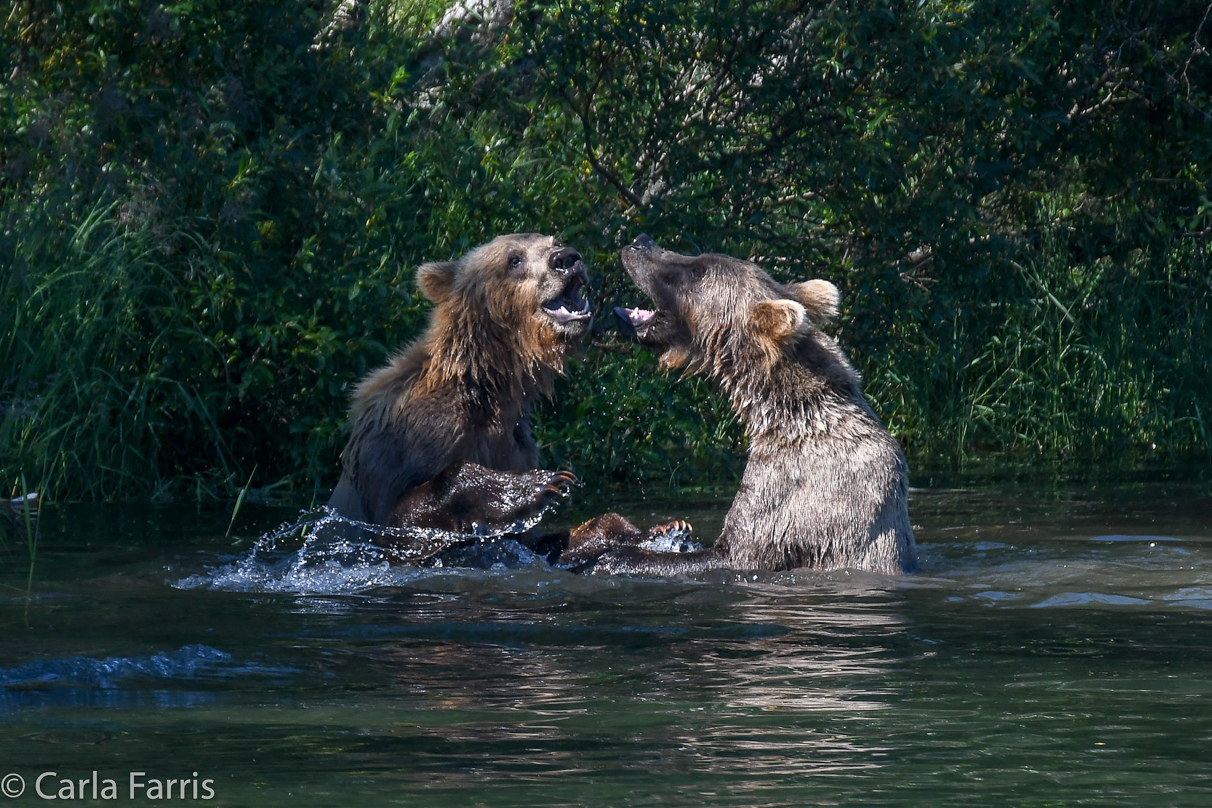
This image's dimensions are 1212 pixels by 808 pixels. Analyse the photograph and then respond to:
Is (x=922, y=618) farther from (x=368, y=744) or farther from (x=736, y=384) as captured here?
(x=368, y=744)

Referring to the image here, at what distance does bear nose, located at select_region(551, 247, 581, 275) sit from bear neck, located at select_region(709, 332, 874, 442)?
33.6 inches

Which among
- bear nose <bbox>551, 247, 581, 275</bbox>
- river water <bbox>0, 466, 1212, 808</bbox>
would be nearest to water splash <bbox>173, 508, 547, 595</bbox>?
river water <bbox>0, 466, 1212, 808</bbox>

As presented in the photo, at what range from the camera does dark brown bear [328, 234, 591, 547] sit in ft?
24.1

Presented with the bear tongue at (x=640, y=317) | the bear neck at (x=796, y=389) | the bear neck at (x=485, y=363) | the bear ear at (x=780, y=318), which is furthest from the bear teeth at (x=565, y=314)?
the bear ear at (x=780, y=318)

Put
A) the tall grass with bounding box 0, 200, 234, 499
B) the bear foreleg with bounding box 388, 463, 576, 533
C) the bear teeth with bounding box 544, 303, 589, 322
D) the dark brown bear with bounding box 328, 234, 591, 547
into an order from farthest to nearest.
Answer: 1. the tall grass with bounding box 0, 200, 234, 499
2. the bear teeth with bounding box 544, 303, 589, 322
3. the dark brown bear with bounding box 328, 234, 591, 547
4. the bear foreleg with bounding box 388, 463, 576, 533

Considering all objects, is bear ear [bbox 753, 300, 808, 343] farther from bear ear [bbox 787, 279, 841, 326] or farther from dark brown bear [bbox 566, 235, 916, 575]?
bear ear [bbox 787, 279, 841, 326]

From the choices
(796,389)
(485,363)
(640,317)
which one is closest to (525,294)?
(485,363)

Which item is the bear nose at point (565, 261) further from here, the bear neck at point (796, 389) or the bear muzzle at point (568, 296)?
the bear neck at point (796, 389)

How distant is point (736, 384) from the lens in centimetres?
743

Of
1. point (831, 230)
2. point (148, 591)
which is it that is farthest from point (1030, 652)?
point (831, 230)

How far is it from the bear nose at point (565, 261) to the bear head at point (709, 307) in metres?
0.27

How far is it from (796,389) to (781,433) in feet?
0.68

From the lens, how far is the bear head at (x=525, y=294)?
7566 mm

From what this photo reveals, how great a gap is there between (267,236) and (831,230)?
4097 millimetres
